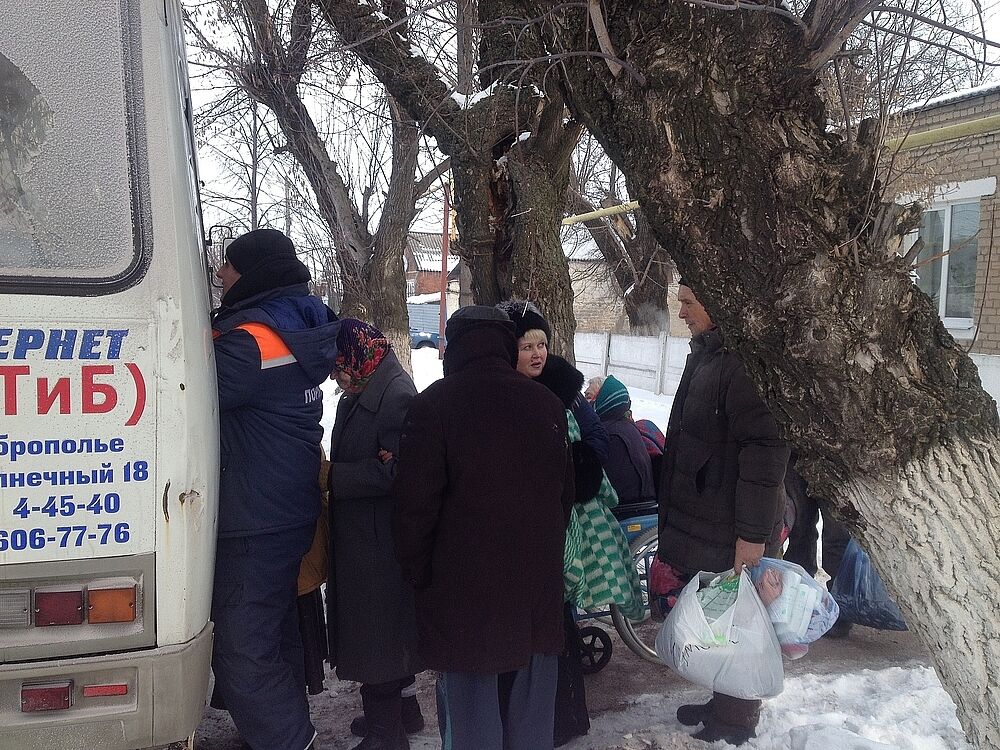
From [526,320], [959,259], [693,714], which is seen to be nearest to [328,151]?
[526,320]

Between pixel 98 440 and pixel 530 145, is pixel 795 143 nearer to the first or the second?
pixel 98 440

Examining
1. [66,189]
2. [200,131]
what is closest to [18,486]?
[66,189]

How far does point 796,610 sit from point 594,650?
1.22 m

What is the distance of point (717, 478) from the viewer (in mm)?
3139

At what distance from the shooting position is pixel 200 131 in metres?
8.45

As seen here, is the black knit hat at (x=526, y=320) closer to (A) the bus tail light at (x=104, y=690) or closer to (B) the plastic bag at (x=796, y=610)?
(B) the plastic bag at (x=796, y=610)

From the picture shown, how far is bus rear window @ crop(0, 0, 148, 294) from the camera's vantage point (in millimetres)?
1894

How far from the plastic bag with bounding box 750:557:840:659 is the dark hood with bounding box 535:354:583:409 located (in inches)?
40.4

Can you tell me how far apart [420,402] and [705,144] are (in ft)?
3.81

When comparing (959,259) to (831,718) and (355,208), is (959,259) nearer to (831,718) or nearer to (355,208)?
(355,208)

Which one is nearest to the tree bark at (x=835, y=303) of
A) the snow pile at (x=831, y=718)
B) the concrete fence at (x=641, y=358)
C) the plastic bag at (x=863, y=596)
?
the snow pile at (x=831, y=718)

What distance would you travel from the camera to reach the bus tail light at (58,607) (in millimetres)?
1866

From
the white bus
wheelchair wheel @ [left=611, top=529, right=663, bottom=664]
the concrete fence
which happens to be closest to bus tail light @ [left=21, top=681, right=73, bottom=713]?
the white bus

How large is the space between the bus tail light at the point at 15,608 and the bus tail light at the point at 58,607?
0.07ft
